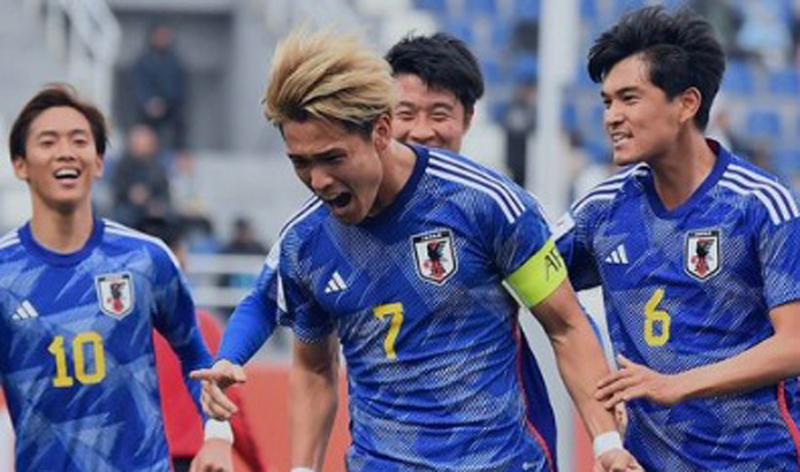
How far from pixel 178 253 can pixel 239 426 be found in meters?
1.43

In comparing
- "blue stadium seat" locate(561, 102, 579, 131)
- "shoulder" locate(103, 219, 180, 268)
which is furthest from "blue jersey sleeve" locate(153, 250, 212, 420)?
"blue stadium seat" locate(561, 102, 579, 131)

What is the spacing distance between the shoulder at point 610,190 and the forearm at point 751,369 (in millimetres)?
724

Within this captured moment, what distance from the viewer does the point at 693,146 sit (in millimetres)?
7215

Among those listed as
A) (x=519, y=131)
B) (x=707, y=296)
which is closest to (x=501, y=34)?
(x=519, y=131)

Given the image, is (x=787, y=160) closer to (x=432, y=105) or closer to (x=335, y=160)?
(x=432, y=105)

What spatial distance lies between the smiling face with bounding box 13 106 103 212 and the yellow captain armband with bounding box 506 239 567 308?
2264mm

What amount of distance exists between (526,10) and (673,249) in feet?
58.4

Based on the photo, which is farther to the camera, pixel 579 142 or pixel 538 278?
pixel 579 142

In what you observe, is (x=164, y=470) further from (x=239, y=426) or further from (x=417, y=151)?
(x=417, y=151)

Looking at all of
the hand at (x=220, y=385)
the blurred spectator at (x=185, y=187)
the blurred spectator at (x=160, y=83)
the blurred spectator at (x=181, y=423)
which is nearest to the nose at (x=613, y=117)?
the hand at (x=220, y=385)

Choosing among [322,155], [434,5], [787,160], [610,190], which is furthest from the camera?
[434,5]

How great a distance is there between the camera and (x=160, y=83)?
22.5 m

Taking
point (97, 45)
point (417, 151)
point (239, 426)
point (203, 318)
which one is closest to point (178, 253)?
point (203, 318)

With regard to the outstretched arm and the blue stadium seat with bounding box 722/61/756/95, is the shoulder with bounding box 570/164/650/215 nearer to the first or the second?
the outstretched arm
